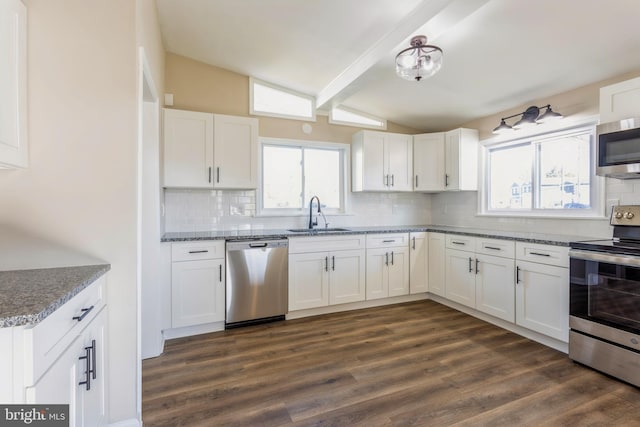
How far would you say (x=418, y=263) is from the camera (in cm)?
375

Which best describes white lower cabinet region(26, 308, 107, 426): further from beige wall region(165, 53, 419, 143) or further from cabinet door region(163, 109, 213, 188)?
beige wall region(165, 53, 419, 143)

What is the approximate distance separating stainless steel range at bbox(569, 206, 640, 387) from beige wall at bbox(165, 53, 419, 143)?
303cm

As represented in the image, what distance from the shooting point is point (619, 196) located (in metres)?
2.53

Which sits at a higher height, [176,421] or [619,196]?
[619,196]

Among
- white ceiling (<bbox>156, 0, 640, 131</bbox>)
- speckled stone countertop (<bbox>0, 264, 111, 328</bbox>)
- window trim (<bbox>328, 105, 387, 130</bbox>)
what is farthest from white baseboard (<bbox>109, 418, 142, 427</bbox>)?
window trim (<bbox>328, 105, 387, 130</bbox>)

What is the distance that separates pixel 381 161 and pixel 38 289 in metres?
3.49

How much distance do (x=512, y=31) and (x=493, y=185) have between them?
201cm

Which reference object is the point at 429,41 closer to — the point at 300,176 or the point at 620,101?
the point at 620,101

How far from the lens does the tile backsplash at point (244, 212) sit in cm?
322

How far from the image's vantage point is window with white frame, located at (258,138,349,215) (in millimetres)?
3704

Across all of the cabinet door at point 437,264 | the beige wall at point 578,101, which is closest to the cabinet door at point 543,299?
the cabinet door at point 437,264

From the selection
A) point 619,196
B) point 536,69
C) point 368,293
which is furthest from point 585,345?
point 536,69

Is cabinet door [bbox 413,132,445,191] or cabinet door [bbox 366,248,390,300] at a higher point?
cabinet door [bbox 413,132,445,191]

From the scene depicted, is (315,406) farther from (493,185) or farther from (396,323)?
(493,185)
